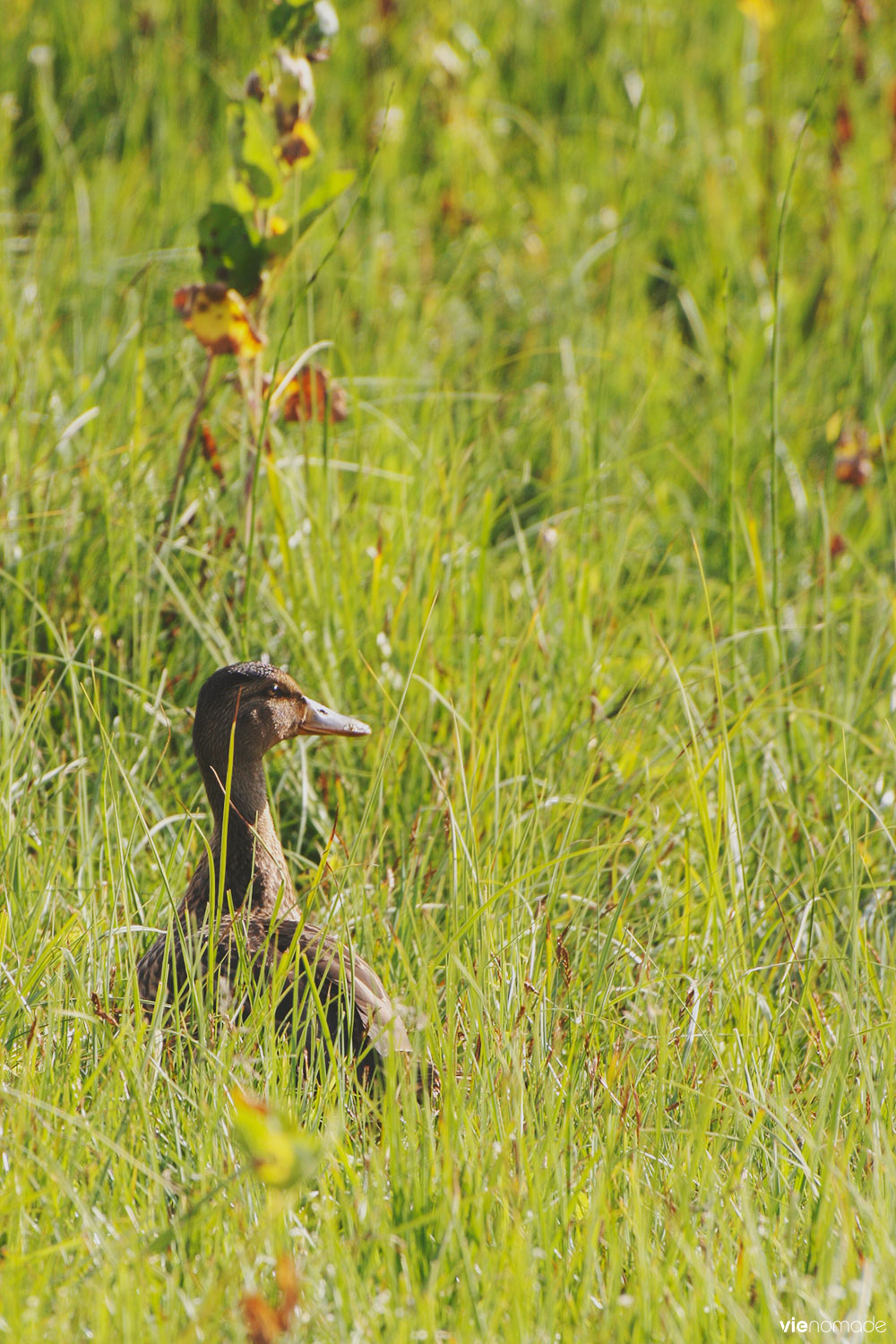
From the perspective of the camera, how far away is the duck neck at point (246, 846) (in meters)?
2.34

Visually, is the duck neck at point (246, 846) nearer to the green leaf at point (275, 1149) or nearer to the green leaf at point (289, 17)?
the green leaf at point (275, 1149)

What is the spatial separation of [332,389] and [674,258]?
7.72 feet

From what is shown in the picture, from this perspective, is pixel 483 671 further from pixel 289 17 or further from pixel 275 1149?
pixel 275 1149

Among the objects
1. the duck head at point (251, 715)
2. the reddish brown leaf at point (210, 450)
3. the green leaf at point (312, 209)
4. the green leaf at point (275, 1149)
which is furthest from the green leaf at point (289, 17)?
the green leaf at point (275, 1149)

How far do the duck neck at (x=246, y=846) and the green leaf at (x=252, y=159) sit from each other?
3.95 feet

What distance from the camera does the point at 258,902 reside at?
2.35 metres

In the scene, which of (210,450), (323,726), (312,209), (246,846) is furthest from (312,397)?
(246,846)

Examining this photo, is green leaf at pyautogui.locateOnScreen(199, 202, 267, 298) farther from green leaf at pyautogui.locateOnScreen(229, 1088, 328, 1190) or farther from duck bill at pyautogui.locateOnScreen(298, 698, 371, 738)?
green leaf at pyautogui.locateOnScreen(229, 1088, 328, 1190)

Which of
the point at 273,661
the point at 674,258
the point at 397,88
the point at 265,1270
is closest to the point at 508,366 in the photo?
the point at 674,258

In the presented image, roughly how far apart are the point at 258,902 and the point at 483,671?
0.81m

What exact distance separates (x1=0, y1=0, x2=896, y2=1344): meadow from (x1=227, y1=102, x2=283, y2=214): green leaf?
0.33 m

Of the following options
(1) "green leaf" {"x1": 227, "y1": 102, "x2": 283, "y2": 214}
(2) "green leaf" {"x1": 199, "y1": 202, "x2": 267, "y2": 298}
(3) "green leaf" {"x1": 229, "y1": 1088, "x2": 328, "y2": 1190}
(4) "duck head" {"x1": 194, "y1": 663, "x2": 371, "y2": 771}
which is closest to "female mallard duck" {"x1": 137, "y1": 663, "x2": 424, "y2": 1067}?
(4) "duck head" {"x1": 194, "y1": 663, "x2": 371, "y2": 771}

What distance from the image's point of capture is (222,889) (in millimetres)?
1964

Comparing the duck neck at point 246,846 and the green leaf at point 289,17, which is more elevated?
the green leaf at point 289,17
